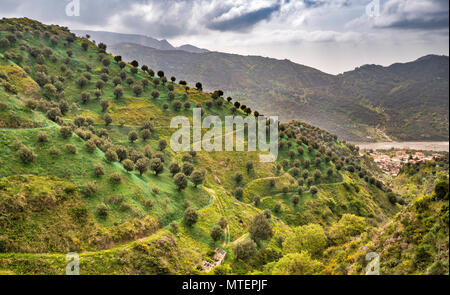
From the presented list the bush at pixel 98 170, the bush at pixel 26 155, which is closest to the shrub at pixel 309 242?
the bush at pixel 98 170

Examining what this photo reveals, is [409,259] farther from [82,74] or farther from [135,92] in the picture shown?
[82,74]

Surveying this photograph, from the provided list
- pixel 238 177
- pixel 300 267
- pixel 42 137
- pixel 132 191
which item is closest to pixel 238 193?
pixel 238 177

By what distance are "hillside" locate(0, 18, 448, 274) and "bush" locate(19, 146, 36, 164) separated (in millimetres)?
242

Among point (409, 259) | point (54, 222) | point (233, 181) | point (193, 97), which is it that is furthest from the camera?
point (193, 97)

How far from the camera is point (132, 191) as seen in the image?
52719 millimetres

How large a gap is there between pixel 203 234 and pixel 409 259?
42.3m

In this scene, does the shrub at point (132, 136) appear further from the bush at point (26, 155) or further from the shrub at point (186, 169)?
the bush at point (26, 155)

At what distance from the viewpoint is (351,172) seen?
495 ft

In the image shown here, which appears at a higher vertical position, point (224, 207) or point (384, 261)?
point (384, 261)

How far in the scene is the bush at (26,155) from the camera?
42.7m

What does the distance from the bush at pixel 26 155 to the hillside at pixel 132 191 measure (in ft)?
0.79

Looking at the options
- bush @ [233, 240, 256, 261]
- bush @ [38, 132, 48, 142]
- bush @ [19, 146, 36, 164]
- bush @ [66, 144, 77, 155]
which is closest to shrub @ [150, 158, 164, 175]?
bush @ [66, 144, 77, 155]
